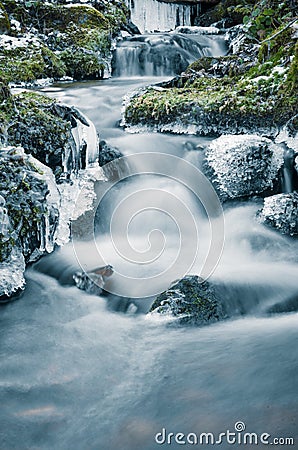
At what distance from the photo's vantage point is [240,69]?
8.52m

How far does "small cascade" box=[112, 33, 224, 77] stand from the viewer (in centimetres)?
1236

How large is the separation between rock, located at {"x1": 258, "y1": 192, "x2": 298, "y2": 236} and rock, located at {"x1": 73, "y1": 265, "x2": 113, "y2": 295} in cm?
230

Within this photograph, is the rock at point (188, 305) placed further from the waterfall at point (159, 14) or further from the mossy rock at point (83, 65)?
the waterfall at point (159, 14)

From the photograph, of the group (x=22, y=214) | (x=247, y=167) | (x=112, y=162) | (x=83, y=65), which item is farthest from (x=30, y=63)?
(x=22, y=214)

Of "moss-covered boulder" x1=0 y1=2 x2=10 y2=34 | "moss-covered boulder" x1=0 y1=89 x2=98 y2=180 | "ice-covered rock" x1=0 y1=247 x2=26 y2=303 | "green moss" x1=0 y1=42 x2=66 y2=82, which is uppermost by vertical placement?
"moss-covered boulder" x1=0 y1=2 x2=10 y2=34

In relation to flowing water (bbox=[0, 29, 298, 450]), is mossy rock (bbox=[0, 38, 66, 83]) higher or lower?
higher

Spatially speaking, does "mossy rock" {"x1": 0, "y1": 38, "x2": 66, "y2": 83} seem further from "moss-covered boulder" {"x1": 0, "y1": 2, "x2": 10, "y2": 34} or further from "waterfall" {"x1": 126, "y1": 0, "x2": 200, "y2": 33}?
"waterfall" {"x1": 126, "y1": 0, "x2": 200, "y2": 33}

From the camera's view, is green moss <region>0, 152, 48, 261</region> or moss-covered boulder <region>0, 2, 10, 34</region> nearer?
green moss <region>0, 152, 48, 261</region>

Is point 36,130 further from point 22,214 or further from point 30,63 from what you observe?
point 30,63

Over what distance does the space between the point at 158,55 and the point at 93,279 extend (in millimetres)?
9889

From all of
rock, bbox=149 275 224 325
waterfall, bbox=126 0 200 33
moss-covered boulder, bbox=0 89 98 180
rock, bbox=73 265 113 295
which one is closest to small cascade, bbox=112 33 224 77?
waterfall, bbox=126 0 200 33

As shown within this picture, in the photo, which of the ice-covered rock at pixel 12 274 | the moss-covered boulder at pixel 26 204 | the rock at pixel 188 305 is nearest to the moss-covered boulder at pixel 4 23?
the moss-covered boulder at pixel 26 204

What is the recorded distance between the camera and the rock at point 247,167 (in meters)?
6.13

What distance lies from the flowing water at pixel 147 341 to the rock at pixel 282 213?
0.47ft
